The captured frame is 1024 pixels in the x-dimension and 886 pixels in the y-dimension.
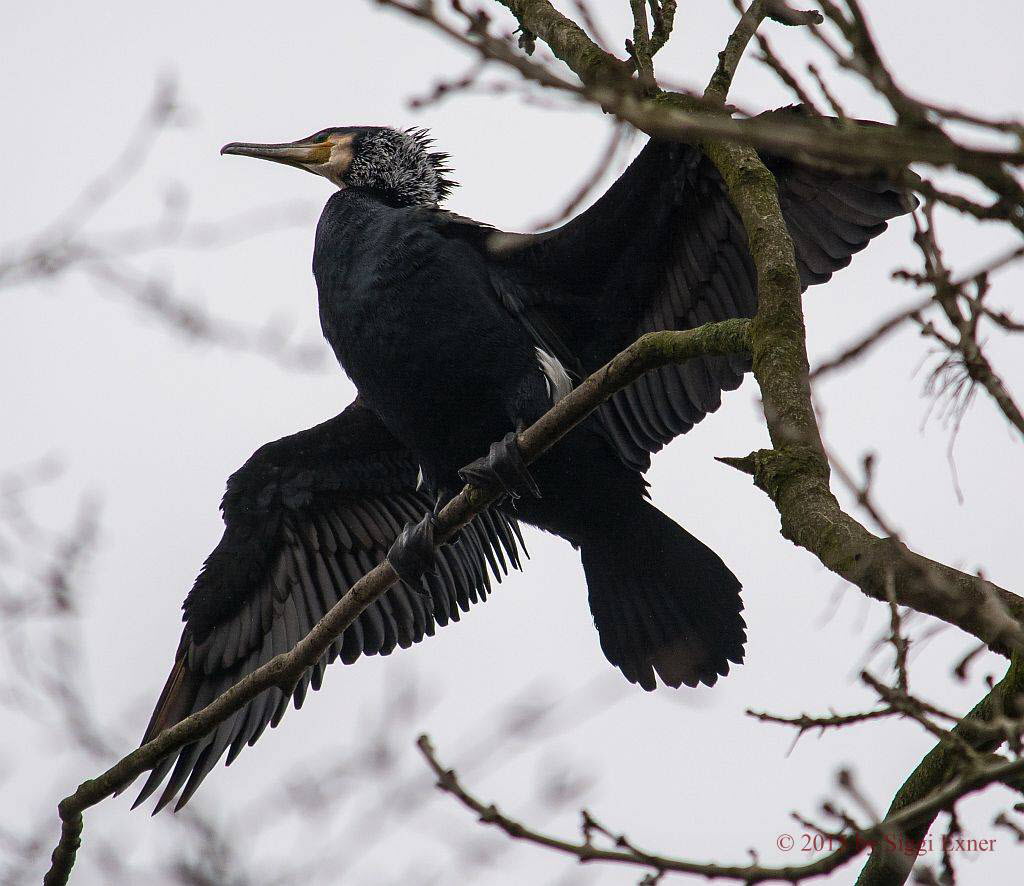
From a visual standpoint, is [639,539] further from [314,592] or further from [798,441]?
[798,441]

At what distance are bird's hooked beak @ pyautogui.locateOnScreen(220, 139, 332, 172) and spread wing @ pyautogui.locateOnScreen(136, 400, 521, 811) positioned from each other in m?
1.01

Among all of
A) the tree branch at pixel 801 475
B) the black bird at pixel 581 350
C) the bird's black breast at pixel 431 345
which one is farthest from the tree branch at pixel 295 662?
the bird's black breast at pixel 431 345

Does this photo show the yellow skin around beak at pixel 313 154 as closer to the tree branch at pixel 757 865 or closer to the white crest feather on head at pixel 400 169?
the white crest feather on head at pixel 400 169

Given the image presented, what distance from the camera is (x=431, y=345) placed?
4.04 m

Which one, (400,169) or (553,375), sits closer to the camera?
(553,375)

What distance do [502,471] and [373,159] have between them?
1874 millimetres

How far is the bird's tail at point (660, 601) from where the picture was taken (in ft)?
13.4

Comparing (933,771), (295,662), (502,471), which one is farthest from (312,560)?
(933,771)

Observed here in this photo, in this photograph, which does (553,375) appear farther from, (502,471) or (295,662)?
(295,662)

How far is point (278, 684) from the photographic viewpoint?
3279mm

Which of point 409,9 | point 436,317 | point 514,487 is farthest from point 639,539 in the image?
point 409,9

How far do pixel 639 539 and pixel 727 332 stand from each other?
1.74 m

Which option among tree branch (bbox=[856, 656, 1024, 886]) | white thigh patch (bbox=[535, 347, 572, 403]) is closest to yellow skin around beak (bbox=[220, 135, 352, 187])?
white thigh patch (bbox=[535, 347, 572, 403])

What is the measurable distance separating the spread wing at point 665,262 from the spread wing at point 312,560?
1021 mm
